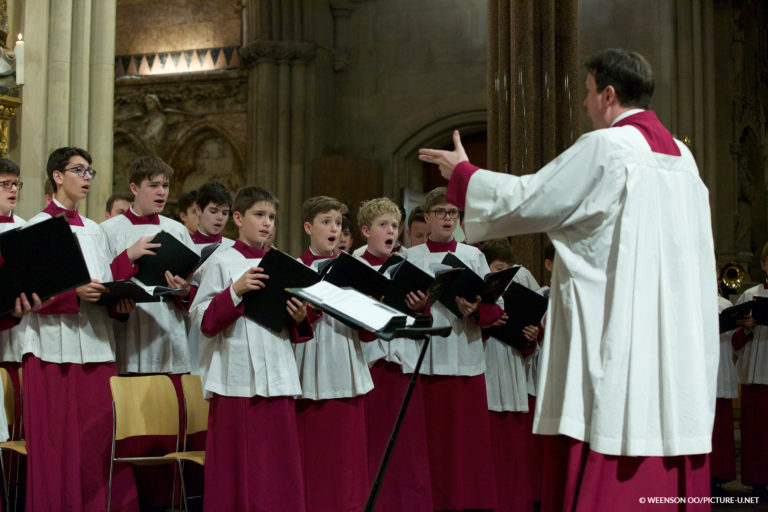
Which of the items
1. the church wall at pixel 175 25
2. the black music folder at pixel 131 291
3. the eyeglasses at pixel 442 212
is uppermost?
the church wall at pixel 175 25

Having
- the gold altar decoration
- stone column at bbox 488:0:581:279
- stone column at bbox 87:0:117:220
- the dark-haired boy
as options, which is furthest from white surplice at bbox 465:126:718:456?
stone column at bbox 87:0:117:220

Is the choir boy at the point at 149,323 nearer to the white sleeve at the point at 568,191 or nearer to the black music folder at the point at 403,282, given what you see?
the black music folder at the point at 403,282

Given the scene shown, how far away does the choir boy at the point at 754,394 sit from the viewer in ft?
22.1

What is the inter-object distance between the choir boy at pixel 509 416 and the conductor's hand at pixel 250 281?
2098 mm

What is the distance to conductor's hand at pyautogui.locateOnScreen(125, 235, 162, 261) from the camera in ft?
15.2

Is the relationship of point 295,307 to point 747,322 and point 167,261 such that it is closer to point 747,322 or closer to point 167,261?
point 167,261

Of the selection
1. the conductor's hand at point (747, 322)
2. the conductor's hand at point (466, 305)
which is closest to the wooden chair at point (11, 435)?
the conductor's hand at point (466, 305)

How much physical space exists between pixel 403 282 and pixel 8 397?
7.23ft

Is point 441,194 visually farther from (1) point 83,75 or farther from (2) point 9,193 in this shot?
(1) point 83,75

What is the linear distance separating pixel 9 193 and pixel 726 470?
547cm

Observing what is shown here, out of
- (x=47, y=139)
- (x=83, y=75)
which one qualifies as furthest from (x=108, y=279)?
(x=83, y=75)

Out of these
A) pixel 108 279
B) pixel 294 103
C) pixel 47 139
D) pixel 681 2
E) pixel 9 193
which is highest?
pixel 681 2

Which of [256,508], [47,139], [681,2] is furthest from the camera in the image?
[681,2]

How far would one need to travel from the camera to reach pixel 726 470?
6961 mm
